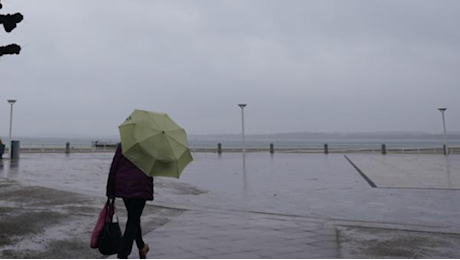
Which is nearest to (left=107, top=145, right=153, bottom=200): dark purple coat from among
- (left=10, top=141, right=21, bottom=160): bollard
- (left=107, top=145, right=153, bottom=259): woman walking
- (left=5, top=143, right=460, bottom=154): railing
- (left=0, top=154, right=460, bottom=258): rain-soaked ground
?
(left=107, top=145, right=153, bottom=259): woman walking

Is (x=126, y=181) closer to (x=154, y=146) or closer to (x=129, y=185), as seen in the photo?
(x=129, y=185)

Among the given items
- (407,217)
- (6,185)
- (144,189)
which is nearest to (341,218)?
(407,217)

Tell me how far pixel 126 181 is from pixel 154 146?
0.48m

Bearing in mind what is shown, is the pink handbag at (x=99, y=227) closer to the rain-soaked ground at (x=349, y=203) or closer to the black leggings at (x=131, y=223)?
the black leggings at (x=131, y=223)

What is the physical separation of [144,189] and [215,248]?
148 cm

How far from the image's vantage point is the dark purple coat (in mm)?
4301

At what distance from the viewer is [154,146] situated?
4.32m

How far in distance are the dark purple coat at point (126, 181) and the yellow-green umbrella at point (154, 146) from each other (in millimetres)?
135

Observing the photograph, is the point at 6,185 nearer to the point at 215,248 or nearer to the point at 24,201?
the point at 24,201

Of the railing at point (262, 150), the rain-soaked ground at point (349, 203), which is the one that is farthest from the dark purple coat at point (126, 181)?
the railing at point (262, 150)

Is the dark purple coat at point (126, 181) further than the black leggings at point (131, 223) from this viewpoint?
No

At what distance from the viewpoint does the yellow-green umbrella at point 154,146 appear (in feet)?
14.0

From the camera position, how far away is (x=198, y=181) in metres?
14.7

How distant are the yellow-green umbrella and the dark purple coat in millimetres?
135
